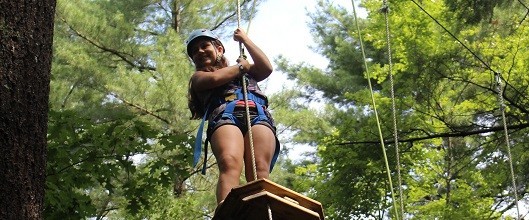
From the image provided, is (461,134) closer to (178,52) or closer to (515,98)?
(515,98)

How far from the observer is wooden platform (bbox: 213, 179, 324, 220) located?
2.39 meters

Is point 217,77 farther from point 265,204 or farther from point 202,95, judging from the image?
point 265,204

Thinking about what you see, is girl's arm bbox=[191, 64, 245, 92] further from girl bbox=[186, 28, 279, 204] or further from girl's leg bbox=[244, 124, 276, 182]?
girl's leg bbox=[244, 124, 276, 182]

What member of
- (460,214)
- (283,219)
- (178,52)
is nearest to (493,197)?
(460,214)

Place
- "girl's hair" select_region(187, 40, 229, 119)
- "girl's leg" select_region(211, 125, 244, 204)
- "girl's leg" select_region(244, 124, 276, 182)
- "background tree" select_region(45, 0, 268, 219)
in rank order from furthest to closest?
"background tree" select_region(45, 0, 268, 219) → "girl's hair" select_region(187, 40, 229, 119) → "girl's leg" select_region(244, 124, 276, 182) → "girl's leg" select_region(211, 125, 244, 204)

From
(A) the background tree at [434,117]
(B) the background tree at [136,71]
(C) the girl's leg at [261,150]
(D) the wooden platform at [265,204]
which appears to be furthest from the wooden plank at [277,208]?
(B) the background tree at [136,71]

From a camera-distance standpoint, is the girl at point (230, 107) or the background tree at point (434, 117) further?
the background tree at point (434, 117)

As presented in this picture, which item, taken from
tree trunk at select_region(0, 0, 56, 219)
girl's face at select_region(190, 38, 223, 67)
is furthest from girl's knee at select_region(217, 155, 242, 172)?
tree trunk at select_region(0, 0, 56, 219)

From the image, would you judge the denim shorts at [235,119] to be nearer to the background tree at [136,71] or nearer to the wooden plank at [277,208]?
the wooden plank at [277,208]

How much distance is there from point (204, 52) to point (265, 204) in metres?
0.95

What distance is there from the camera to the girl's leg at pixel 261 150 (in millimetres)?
2965

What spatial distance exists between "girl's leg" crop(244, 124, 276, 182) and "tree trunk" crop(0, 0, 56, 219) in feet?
2.51

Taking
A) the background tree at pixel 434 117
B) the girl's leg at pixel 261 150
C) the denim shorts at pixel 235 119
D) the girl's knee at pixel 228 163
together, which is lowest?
the girl's knee at pixel 228 163

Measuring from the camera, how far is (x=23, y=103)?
2.47 metres
